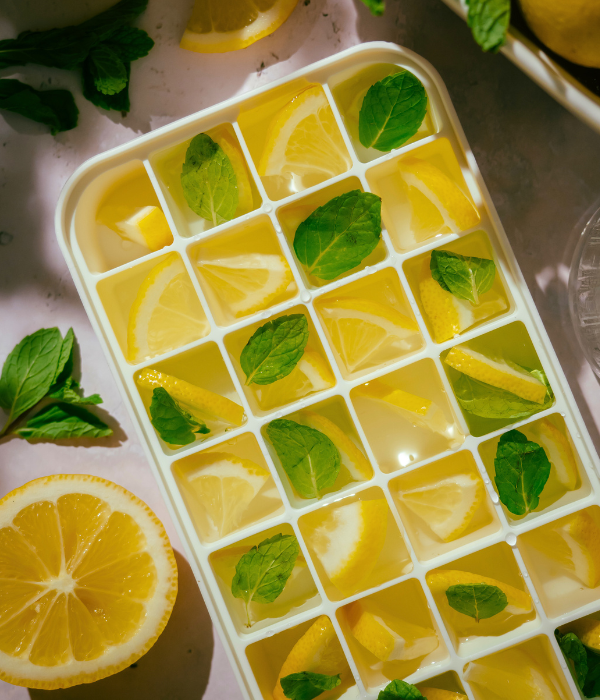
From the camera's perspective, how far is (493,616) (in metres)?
0.89

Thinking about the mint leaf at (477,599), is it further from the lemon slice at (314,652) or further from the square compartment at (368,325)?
the square compartment at (368,325)

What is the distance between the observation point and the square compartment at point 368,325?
88cm

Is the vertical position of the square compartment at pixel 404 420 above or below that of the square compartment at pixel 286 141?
below

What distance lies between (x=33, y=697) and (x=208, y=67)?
122cm

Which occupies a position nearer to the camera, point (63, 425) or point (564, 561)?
point (564, 561)

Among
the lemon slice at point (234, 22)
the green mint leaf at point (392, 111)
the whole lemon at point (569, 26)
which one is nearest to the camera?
the whole lemon at point (569, 26)

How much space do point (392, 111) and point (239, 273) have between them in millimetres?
342

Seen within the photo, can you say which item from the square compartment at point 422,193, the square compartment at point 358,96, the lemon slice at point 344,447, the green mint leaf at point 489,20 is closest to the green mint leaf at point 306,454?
the lemon slice at point 344,447

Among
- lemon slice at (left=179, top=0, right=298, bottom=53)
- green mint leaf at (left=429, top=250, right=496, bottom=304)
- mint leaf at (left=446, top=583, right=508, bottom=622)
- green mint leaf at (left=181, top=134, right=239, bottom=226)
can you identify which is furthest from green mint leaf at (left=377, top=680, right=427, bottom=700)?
lemon slice at (left=179, top=0, right=298, bottom=53)

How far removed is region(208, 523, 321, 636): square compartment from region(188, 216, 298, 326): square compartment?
0.37 metres

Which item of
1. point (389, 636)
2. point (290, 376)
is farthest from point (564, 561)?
point (290, 376)

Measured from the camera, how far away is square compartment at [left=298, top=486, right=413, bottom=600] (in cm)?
85

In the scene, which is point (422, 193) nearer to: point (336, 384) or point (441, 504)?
point (336, 384)

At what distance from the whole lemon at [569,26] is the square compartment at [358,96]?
184 mm
